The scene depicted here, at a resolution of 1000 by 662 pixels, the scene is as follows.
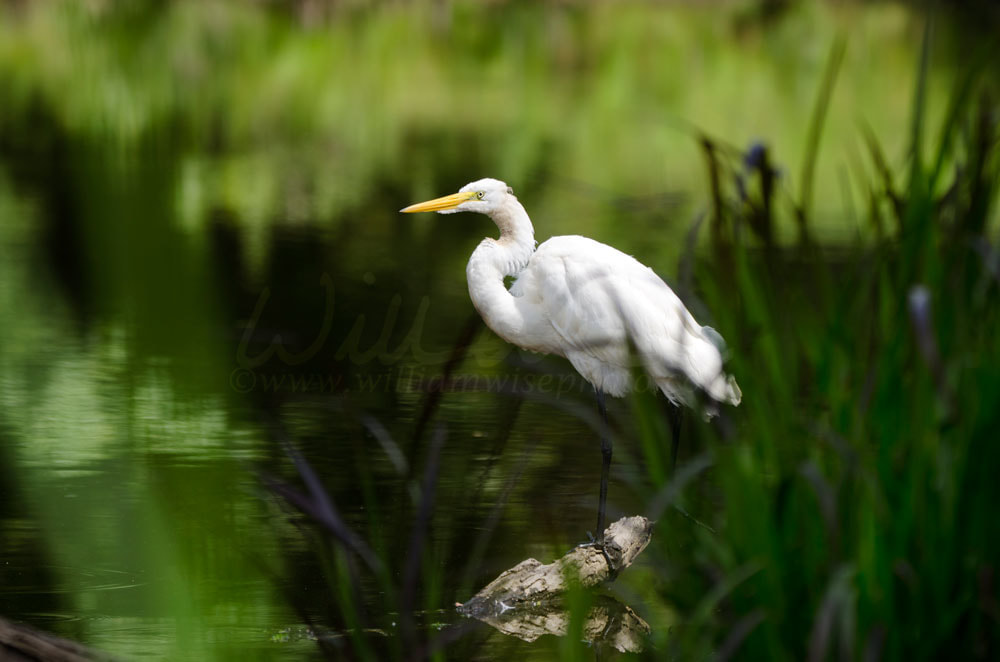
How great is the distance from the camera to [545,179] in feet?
39.9

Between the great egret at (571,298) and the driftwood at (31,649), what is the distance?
7.34ft

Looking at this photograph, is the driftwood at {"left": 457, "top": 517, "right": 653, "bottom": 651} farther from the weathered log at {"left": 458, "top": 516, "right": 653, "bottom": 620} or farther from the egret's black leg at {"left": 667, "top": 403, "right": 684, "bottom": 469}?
the egret's black leg at {"left": 667, "top": 403, "right": 684, "bottom": 469}

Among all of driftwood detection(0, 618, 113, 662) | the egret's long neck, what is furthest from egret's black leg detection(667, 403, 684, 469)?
driftwood detection(0, 618, 113, 662)

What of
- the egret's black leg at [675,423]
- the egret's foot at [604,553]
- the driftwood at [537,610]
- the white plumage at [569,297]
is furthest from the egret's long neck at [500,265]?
the driftwood at [537,610]

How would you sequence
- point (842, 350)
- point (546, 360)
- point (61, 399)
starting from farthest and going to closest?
1. point (546, 360)
2. point (61, 399)
3. point (842, 350)

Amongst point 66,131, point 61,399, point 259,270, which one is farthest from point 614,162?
point 61,399

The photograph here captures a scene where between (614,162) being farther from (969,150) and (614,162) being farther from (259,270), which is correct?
(969,150)

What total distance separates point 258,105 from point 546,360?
999 centimetres

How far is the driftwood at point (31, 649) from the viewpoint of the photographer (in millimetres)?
2263

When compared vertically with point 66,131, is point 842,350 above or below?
above

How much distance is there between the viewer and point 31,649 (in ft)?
7.45

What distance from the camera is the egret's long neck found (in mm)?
4863

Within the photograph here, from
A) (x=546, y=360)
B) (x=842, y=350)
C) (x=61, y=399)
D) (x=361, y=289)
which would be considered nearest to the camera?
(x=842, y=350)

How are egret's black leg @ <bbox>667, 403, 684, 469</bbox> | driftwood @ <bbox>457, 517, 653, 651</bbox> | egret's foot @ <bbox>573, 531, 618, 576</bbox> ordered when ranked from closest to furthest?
driftwood @ <bbox>457, 517, 653, 651</bbox> → egret's foot @ <bbox>573, 531, 618, 576</bbox> → egret's black leg @ <bbox>667, 403, 684, 469</bbox>
